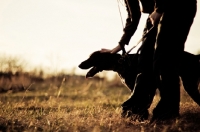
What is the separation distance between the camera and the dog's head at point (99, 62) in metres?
5.06

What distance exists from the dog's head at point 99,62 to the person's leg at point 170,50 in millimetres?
977

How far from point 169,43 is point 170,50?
4.3 inches

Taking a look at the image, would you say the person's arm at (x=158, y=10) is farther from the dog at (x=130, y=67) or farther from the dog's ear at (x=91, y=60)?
the dog's ear at (x=91, y=60)

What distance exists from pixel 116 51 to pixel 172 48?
1.14 metres

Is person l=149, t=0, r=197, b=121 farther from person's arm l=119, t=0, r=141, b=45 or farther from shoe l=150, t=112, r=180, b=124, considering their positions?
person's arm l=119, t=0, r=141, b=45

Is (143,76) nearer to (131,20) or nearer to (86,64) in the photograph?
(131,20)

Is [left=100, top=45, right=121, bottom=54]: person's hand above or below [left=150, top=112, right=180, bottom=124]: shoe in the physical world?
above

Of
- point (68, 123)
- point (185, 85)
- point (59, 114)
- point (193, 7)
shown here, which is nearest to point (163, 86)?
point (185, 85)

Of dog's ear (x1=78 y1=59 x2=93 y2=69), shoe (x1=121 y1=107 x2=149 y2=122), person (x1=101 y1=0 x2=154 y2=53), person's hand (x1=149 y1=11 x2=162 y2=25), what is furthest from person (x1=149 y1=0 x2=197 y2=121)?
dog's ear (x1=78 y1=59 x2=93 y2=69)

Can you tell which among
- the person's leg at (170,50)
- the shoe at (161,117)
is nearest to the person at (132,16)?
the person's leg at (170,50)

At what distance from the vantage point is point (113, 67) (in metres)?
5.09

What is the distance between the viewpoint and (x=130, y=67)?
503cm

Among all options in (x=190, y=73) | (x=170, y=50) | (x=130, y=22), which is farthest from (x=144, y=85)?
(x=130, y=22)

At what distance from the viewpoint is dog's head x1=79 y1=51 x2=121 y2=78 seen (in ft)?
16.6
